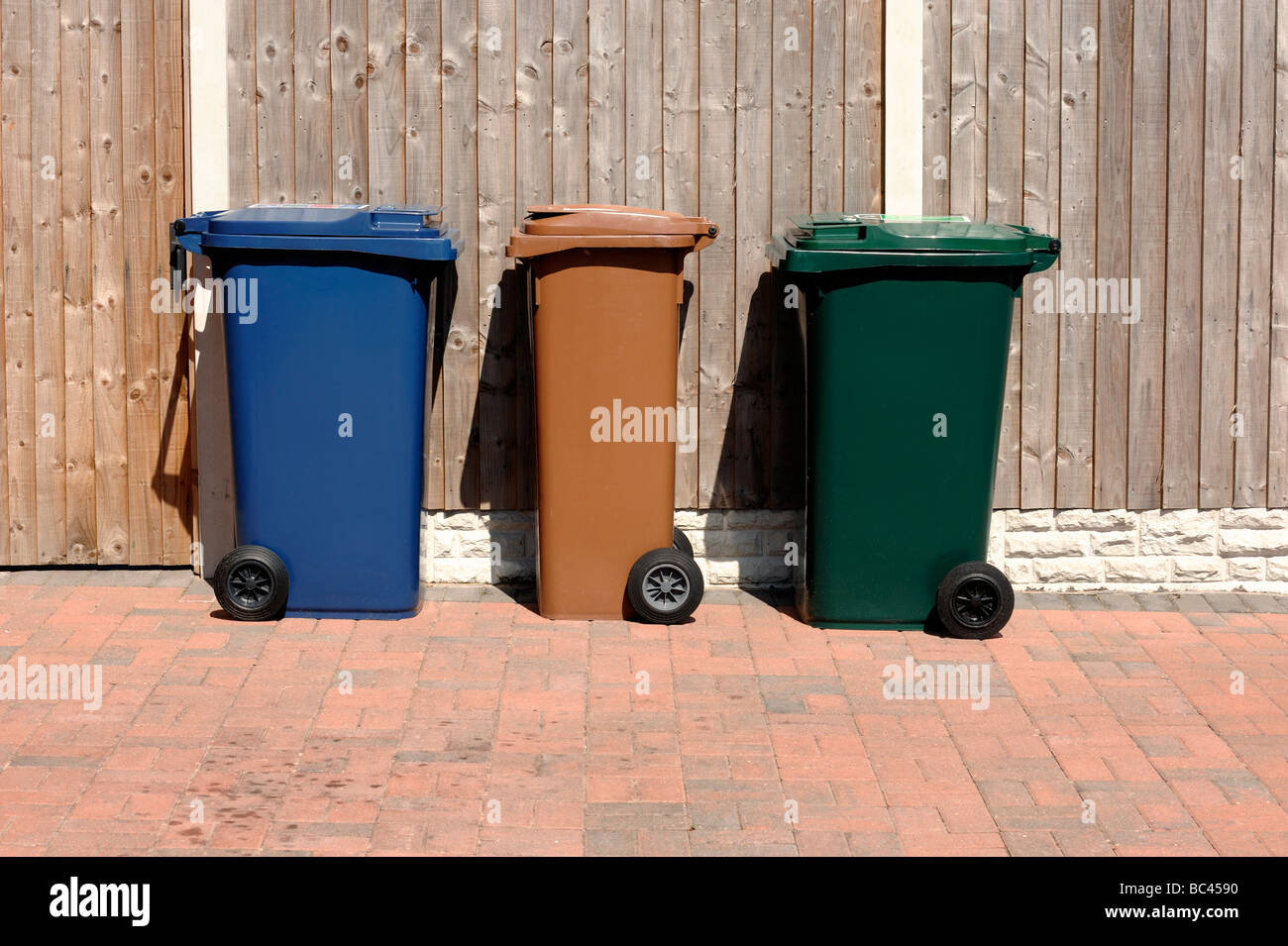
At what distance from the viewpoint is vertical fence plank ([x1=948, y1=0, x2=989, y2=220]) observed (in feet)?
24.6

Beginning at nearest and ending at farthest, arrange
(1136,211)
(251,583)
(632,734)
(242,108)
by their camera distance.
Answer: (632,734), (251,583), (242,108), (1136,211)

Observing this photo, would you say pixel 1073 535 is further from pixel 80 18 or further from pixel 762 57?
pixel 80 18

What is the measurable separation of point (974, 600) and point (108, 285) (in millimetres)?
4160

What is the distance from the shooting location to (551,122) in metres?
7.50

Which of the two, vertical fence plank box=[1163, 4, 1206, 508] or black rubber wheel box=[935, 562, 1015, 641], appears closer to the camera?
black rubber wheel box=[935, 562, 1015, 641]

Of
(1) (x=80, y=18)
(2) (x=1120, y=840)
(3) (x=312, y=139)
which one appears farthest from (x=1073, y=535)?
(1) (x=80, y=18)

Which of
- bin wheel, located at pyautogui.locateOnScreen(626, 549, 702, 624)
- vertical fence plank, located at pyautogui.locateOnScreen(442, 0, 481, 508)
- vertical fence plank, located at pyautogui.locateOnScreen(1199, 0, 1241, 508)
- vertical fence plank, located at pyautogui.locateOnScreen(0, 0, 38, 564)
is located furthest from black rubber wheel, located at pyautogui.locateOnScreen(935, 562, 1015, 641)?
vertical fence plank, located at pyautogui.locateOnScreen(0, 0, 38, 564)

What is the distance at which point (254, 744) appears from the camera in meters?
5.65

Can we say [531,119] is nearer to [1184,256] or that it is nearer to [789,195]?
[789,195]

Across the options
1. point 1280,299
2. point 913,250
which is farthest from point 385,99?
point 1280,299

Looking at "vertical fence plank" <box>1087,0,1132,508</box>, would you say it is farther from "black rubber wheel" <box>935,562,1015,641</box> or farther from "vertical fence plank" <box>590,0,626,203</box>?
"vertical fence plank" <box>590,0,626,203</box>

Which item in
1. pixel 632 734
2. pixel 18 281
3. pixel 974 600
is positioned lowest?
pixel 632 734

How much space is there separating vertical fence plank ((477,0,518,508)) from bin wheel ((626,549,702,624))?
897 millimetres

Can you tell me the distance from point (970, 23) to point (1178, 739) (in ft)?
11.3
